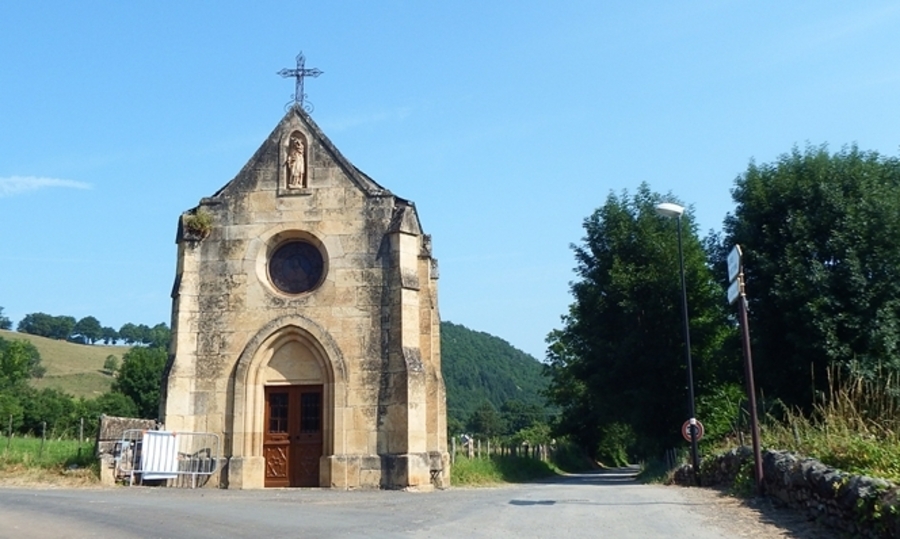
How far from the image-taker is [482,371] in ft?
456

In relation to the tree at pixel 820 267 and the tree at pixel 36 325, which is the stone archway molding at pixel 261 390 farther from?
the tree at pixel 36 325

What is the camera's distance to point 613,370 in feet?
104

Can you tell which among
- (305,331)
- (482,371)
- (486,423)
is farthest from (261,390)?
(482,371)

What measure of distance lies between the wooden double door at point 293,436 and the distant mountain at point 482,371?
91.9 meters

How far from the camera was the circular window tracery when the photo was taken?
2089 centimetres

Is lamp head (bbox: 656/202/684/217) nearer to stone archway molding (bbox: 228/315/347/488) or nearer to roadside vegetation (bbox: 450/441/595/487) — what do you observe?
stone archway molding (bbox: 228/315/347/488)

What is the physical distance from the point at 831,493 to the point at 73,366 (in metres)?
95.7

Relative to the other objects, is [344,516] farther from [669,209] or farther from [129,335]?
[129,335]

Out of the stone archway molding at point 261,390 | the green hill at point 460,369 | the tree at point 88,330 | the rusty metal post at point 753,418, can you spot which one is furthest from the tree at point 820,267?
the tree at point 88,330

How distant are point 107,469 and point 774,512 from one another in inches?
550

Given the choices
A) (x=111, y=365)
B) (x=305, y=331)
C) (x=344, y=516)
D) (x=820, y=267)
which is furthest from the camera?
(x=111, y=365)

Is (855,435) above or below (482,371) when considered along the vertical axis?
below

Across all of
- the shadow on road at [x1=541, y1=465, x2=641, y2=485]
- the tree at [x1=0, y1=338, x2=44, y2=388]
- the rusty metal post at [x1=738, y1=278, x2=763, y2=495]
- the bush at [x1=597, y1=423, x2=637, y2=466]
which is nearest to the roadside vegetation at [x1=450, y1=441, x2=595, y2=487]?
the shadow on road at [x1=541, y1=465, x2=641, y2=485]

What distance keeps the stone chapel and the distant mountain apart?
92.1m
